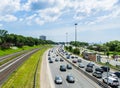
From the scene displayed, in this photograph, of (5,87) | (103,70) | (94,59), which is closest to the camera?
(5,87)

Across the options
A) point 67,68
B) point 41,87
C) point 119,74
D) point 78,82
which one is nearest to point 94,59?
point 67,68

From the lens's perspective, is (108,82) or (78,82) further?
(78,82)

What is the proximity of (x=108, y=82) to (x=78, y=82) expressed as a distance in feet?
24.5

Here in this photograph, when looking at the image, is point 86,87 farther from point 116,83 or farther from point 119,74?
point 119,74

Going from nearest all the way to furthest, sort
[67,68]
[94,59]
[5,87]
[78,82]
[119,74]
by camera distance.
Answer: [5,87]
[78,82]
[119,74]
[67,68]
[94,59]

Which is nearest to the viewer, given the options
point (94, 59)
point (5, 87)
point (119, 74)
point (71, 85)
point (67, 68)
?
point (5, 87)

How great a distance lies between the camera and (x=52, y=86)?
5184cm

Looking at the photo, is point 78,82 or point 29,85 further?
point 78,82

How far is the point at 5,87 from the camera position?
49.5 m

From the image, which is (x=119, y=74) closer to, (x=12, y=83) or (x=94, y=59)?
(x=12, y=83)

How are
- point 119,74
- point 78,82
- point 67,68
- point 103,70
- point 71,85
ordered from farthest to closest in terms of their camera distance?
point 67,68 → point 103,70 → point 119,74 → point 78,82 → point 71,85

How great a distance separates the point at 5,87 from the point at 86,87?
636 inches

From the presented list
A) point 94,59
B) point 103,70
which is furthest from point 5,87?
point 94,59

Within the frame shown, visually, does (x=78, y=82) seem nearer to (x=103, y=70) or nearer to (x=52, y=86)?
(x=52, y=86)
